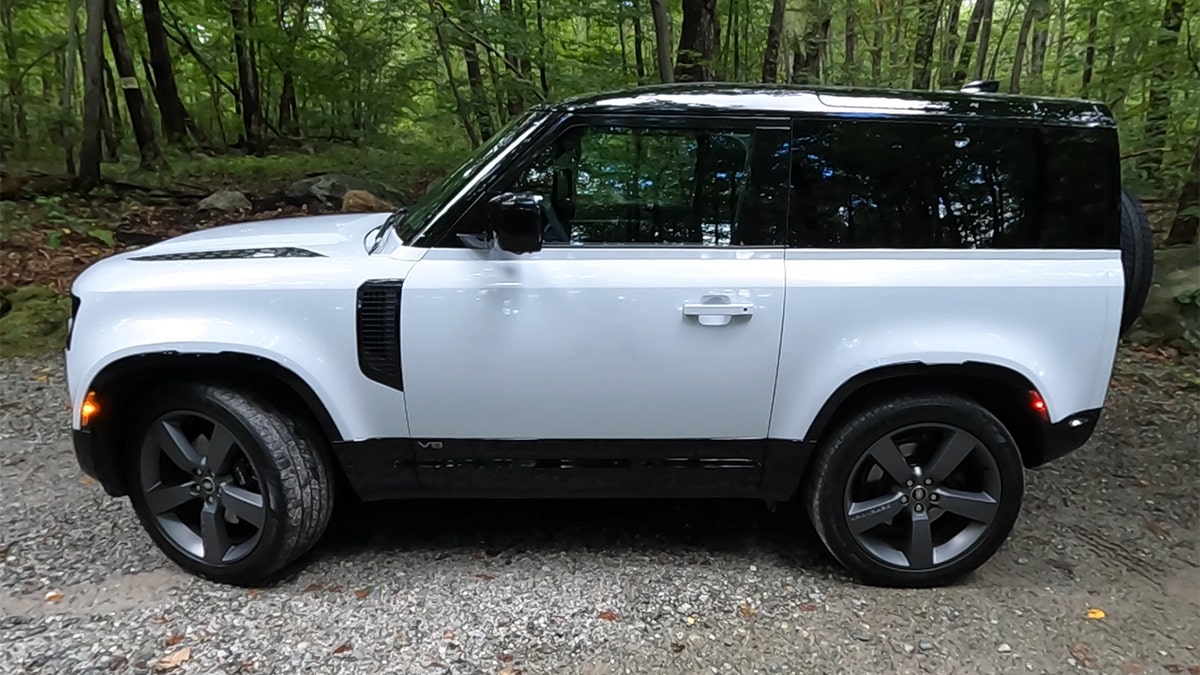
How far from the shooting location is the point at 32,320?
574cm

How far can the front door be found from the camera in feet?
8.73

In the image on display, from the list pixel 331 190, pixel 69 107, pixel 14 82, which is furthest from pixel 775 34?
pixel 14 82

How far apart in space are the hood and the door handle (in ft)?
4.12

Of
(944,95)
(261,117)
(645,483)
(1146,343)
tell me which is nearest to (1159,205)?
(1146,343)

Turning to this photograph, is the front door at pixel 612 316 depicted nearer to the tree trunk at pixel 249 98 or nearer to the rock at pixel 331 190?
the rock at pixel 331 190

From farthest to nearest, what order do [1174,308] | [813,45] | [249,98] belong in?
[249,98] < [813,45] < [1174,308]

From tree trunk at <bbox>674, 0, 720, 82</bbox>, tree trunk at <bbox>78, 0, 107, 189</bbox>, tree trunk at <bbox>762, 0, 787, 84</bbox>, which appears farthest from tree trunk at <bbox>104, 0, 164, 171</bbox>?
tree trunk at <bbox>762, 0, 787, 84</bbox>

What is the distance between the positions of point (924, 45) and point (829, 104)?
8501 mm

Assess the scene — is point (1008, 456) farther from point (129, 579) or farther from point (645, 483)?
point (129, 579)

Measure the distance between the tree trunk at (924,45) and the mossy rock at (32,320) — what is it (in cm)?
978

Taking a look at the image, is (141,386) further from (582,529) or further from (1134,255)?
(1134,255)

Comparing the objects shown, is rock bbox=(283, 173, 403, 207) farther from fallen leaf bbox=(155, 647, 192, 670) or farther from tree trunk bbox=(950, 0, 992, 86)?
tree trunk bbox=(950, 0, 992, 86)

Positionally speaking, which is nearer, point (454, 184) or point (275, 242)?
point (454, 184)

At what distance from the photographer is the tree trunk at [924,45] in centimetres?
952
